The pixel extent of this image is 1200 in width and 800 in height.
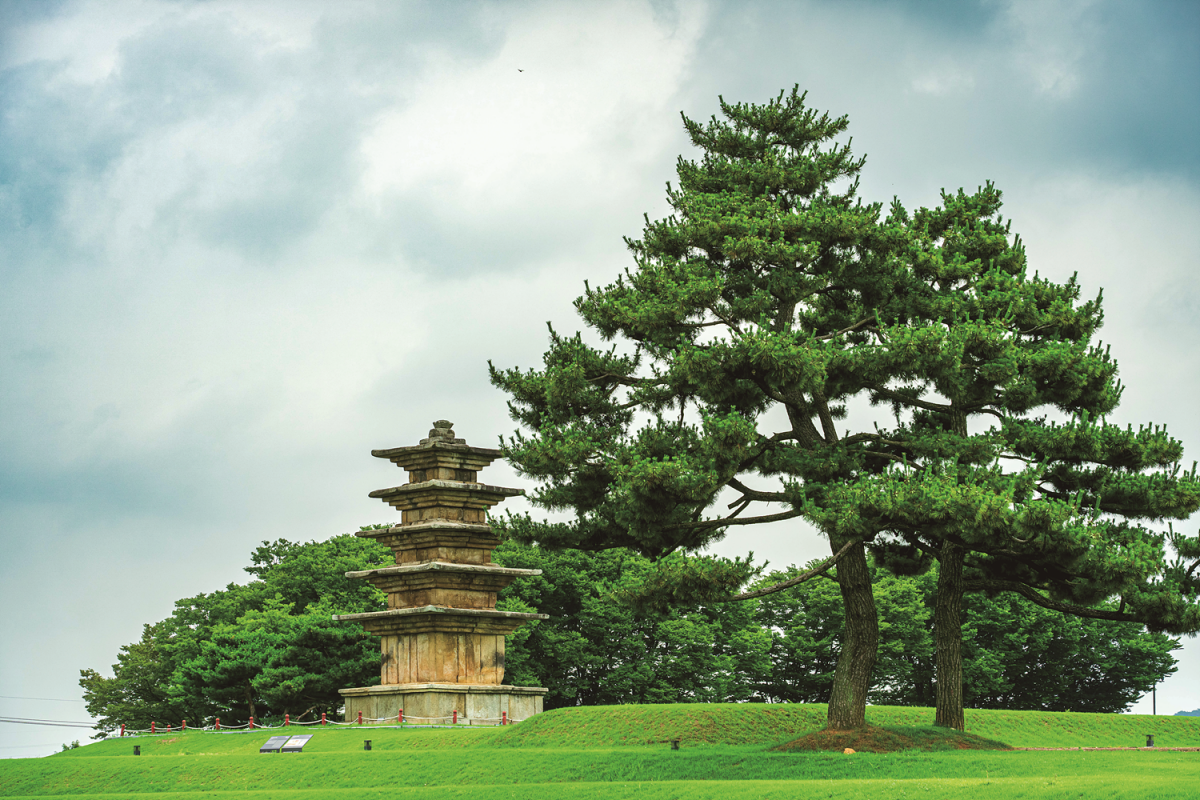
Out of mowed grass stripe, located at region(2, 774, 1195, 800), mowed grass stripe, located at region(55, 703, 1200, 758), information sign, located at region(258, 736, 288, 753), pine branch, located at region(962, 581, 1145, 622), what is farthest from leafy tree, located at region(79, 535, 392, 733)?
pine branch, located at region(962, 581, 1145, 622)

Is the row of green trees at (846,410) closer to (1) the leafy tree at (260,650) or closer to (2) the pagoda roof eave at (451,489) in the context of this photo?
(2) the pagoda roof eave at (451,489)

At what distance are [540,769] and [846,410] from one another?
1210 cm

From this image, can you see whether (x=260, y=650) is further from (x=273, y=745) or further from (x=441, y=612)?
(x=273, y=745)

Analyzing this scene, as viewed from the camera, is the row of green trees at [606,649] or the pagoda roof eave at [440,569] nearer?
the pagoda roof eave at [440,569]

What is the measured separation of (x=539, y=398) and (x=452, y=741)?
10.0 metres

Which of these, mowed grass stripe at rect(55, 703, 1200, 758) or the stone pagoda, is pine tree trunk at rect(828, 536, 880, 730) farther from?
the stone pagoda

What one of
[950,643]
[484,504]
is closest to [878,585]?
[484,504]

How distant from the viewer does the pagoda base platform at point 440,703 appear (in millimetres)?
34906

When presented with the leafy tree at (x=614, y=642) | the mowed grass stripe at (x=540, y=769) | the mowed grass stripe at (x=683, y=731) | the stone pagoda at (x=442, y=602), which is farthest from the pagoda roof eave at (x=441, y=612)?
the leafy tree at (x=614, y=642)

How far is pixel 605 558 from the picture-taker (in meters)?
58.1

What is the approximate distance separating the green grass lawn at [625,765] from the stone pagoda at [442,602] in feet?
8.50

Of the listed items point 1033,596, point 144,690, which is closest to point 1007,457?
point 1033,596

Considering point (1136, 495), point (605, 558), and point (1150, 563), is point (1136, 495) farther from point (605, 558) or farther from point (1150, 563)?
point (605, 558)

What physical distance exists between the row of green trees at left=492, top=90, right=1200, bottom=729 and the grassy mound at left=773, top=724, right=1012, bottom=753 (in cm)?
67
